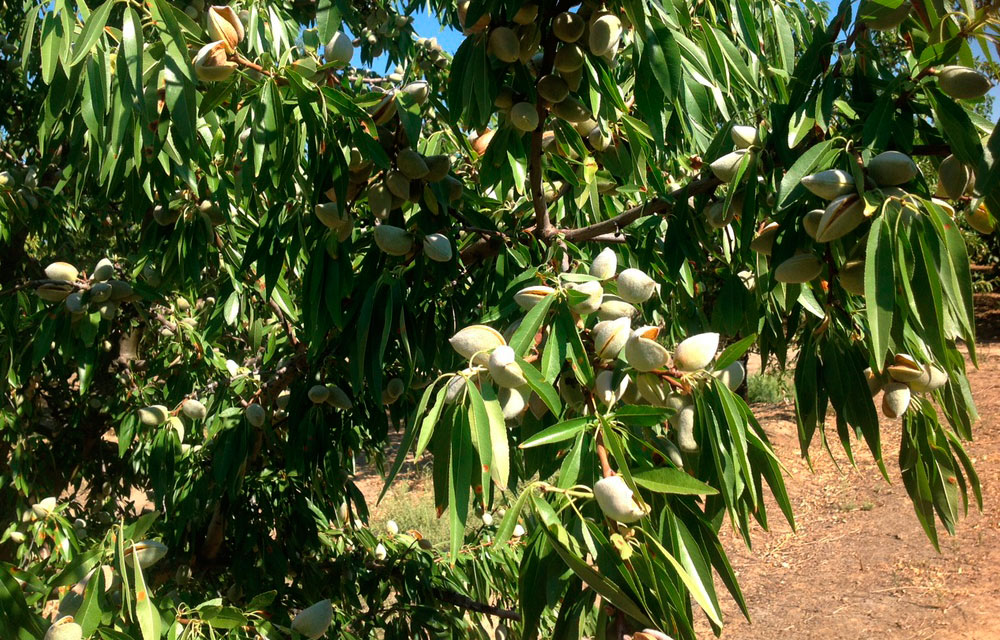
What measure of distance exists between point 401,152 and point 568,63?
29 centimetres

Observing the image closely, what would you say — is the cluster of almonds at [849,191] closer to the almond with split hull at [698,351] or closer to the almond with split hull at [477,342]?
the almond with split hull at [698,351]

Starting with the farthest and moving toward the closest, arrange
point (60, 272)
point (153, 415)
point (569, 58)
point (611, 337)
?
point (153, 415), point (60, 272), point (569, 58), point (611, 337)

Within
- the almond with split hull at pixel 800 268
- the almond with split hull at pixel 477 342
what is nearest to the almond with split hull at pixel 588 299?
the almond with split hull at pixel 477 342

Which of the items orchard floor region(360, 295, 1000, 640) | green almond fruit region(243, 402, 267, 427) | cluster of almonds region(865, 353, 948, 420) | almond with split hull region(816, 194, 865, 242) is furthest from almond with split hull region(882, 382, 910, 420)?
orchard floor region(360, 295, 1000, 640)

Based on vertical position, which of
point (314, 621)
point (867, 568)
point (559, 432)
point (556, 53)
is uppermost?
point (556, 53)

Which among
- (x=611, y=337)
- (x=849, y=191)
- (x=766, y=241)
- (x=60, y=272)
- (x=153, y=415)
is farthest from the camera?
(x=153, y=415)

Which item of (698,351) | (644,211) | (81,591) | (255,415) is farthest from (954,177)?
(255,415)

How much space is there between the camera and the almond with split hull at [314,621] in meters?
1.21

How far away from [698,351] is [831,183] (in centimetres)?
23

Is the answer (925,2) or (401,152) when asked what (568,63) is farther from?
(925,2)

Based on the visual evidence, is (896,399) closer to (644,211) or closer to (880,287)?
(880,287)

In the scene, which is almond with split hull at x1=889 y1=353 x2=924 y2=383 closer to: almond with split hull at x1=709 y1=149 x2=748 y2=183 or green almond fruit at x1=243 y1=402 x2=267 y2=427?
almond with split hull at x1=709 y1=149 x2=748 y2=183

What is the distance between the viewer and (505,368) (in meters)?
0.82

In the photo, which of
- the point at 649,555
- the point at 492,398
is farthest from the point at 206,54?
the point at 649,555
